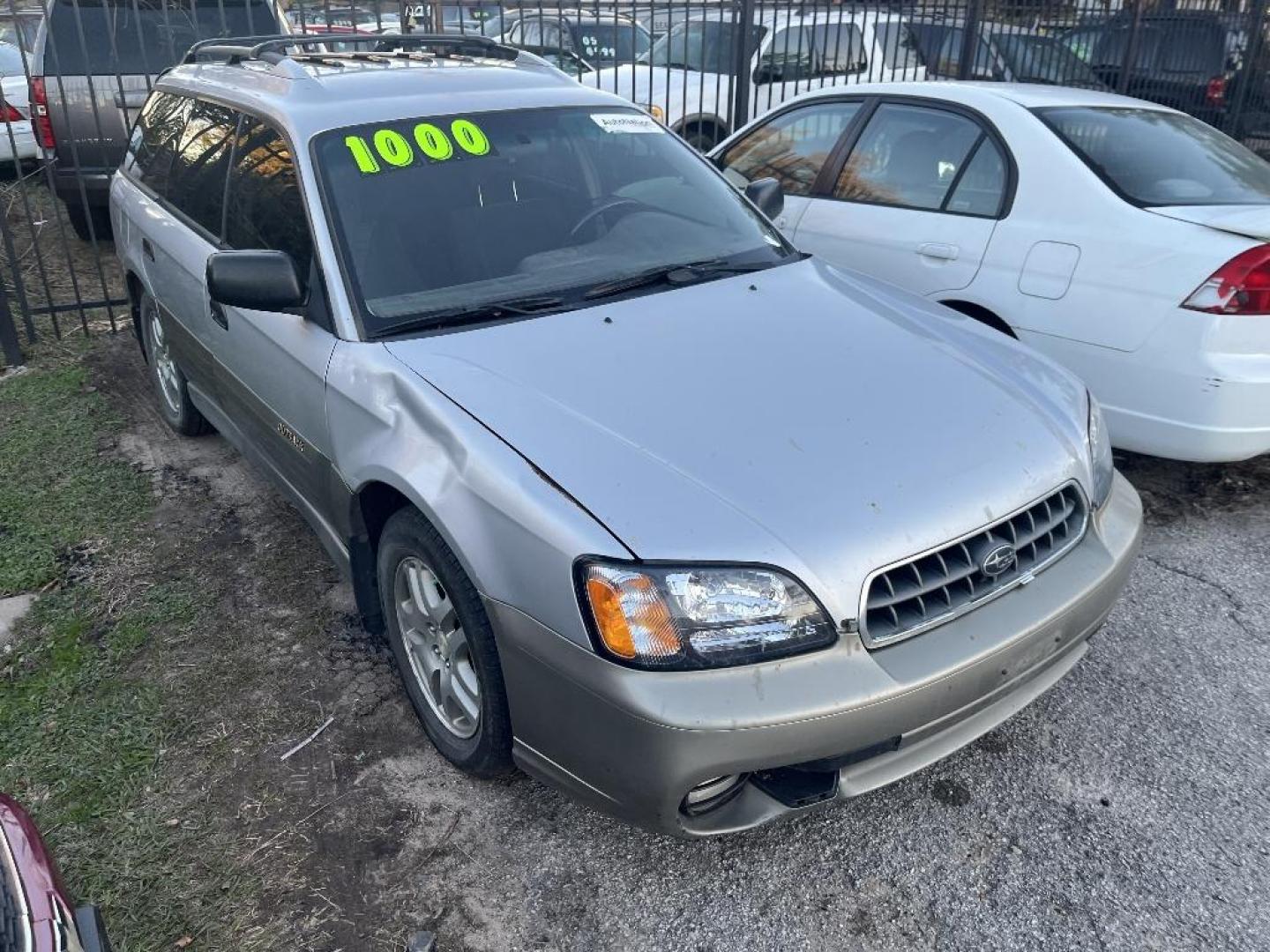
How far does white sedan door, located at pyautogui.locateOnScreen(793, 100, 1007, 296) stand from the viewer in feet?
14.3

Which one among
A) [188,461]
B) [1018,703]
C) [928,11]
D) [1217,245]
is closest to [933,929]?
[1018,703]

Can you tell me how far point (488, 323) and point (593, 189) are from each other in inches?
32.7

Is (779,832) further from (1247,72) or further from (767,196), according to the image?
(1247,72)

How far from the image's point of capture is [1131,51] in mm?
9719

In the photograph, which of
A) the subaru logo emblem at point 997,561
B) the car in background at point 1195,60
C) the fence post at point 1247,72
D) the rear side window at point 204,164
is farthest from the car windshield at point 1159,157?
the fence post at point 1247,72

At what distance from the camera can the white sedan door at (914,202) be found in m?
4.35

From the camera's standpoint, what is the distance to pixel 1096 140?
425cm

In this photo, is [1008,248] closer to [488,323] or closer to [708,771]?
[488,323]

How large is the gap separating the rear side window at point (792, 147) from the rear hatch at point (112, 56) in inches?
147

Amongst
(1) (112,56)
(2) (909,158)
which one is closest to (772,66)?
(2) (909,158)

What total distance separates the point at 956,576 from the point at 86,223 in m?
7.84

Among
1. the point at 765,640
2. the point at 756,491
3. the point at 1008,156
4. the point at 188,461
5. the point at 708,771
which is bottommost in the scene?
the point at 188,461

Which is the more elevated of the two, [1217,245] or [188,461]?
[1217,245]

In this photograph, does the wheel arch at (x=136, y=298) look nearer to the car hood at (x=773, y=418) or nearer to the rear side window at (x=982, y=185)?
the car hood at (x=773, y=418)
